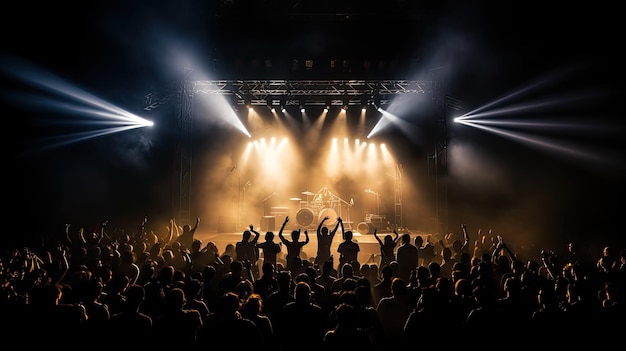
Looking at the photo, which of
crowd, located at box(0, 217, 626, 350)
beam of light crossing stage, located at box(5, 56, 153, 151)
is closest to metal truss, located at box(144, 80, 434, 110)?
beam of light crossing stage, located at box(5, 56, 153, 151)

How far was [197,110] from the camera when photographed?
19812 mm

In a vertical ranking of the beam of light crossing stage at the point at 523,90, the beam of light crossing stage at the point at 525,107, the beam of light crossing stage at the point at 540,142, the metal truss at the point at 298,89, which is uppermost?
the metal truss at the point at 298,89

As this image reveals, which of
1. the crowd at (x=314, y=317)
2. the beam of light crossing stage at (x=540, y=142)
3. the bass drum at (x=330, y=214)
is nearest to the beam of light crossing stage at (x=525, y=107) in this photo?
the beam of light crossing stage at (x=540, y=142)

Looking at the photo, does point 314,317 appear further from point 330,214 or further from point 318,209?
point 318,209

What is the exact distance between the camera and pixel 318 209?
18.5 m

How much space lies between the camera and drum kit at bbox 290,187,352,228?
17.2m

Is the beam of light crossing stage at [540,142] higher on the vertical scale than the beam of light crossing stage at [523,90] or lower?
lower

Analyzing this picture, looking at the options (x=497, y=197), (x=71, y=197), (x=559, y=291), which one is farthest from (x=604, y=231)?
(x=71, y=197)

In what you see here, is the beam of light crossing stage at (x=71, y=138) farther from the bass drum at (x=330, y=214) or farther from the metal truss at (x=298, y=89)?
the bass drum at (x=330, y=214)

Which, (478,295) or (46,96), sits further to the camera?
(46,96)

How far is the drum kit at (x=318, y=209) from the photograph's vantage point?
17188 millimetres

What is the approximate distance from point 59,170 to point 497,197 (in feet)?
62.2

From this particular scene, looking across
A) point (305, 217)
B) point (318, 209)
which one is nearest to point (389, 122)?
point (318, 209)

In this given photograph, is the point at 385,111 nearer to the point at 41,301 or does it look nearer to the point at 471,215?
the point at 471,215
